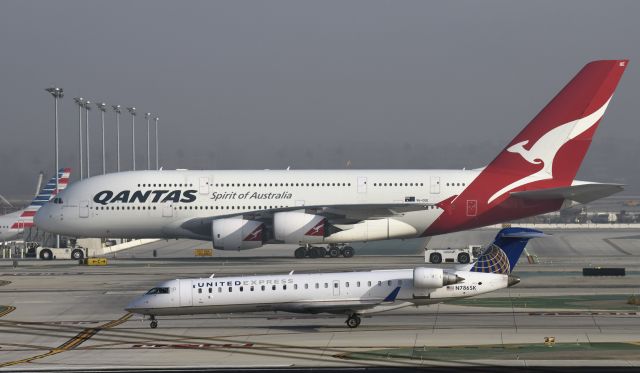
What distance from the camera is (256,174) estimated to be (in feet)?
253

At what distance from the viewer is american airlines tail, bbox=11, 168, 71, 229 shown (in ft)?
355

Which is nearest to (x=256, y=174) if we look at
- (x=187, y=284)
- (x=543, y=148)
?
(x=543, y=148)

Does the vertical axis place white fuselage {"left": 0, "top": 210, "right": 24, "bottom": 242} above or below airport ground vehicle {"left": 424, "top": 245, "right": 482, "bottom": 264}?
above

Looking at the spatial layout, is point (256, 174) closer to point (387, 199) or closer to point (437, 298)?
point (387, 199)

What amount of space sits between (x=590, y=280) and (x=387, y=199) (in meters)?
20.0

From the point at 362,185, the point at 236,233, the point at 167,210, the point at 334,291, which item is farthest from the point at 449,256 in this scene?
the point at 334,291

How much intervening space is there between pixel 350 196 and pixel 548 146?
14961mm

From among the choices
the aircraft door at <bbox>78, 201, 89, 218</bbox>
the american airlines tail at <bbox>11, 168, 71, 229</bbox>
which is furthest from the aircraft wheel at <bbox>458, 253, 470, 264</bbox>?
the american airlines tail at <bbox>11, 168, 71, 229</bbox>

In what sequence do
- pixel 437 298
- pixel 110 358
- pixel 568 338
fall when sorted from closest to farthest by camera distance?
pixel 110 358, pixel 568 338, pixel 437 298

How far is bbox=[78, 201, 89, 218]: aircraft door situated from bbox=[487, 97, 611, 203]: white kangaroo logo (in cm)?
3109

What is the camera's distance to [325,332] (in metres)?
40.6

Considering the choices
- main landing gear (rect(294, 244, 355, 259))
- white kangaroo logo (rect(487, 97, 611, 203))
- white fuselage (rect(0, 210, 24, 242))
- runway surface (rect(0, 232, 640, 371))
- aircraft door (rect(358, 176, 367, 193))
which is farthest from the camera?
white fuselage (rect(0, 210, 24, 242))

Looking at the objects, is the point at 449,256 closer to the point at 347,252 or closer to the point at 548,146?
the point at 347,252

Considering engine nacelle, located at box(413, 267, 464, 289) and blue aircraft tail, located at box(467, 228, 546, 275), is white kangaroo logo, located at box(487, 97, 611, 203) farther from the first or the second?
engine nacelle, located at box(413, 267, 464, 289)
